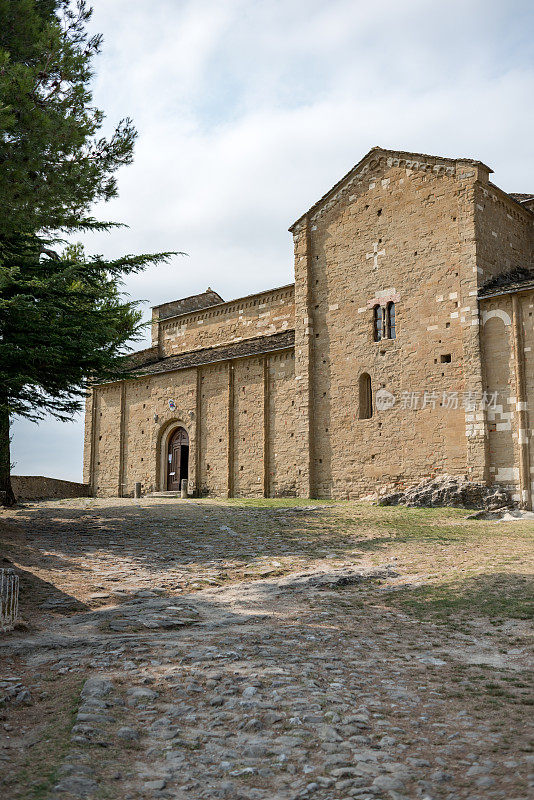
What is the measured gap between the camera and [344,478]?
21.3 meters

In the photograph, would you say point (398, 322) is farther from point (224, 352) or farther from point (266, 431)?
point (224, 352)

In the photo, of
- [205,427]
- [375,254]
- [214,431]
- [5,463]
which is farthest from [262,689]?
[205,427]

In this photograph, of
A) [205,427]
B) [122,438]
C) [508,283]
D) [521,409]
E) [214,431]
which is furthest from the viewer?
[122,438]

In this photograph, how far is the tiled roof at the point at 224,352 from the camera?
24.6 meters

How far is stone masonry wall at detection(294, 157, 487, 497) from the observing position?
19062mm

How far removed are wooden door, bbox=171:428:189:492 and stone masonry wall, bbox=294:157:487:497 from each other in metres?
7.34

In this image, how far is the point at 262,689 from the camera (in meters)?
5.13

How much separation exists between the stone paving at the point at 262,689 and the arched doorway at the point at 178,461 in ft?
56.8

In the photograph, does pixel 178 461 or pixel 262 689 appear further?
pixel 178 461

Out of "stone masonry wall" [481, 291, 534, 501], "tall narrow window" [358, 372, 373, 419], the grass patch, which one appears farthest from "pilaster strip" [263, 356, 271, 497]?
the grass patch

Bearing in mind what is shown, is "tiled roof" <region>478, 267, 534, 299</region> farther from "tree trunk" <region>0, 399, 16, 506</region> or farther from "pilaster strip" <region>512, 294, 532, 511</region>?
"tree trunk" <region>0, 399, 16, 506</region>

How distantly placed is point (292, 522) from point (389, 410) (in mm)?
6162

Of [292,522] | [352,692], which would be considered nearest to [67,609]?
[352,692]

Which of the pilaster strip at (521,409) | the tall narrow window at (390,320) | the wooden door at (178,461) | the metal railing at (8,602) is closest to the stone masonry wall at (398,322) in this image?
the tall narrow window at (390,320)
